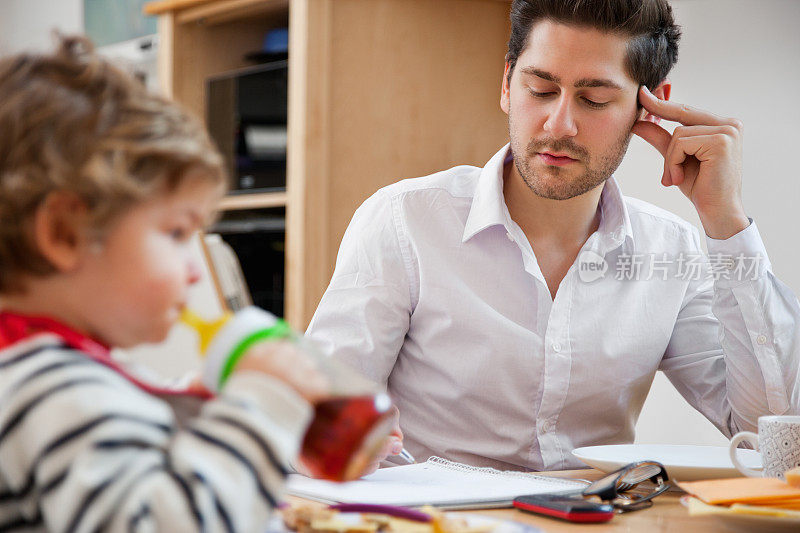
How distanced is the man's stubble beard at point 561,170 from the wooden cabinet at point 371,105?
883mm

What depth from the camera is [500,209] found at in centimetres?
141

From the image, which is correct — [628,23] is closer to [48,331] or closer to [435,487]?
[435,487]

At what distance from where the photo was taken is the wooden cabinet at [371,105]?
2271mm

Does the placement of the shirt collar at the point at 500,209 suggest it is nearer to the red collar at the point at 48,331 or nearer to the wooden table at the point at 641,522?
the wooden table at the point at 641,522

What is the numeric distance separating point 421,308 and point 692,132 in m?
0.54

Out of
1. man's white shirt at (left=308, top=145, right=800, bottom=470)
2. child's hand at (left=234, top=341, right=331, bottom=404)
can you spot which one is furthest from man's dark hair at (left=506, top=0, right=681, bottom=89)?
child's hand at (left=234, top=341, right=331, bottom=404)

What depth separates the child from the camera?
46cm

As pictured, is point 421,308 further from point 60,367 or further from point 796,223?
point 796,223

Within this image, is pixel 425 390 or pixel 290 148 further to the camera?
pixel 290 148

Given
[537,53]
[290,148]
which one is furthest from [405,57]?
[537,53]

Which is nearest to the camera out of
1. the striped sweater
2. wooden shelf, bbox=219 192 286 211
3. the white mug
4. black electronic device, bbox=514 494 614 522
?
the striped sweater

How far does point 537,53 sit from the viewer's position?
1.39 m

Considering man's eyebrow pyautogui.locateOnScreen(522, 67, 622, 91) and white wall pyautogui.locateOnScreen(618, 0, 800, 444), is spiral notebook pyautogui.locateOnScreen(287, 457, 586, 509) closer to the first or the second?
man's eyebrow pyautogui.locateOnScreen(522, 67, 622, 91)

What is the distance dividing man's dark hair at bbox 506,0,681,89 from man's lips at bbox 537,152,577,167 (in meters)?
0.19
